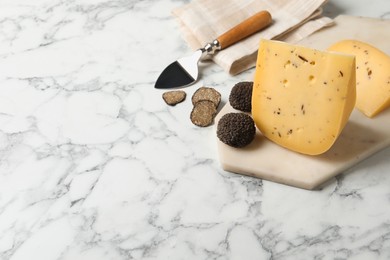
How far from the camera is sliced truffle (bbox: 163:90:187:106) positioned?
1.00 meters

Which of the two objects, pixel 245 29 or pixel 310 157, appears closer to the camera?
pixel 310 157

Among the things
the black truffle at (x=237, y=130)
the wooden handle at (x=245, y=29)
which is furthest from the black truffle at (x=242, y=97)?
the wooden handle at (x=245, y=29)

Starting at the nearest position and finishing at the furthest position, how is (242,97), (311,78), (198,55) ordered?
(311,78) → (242,97) → (198,55)

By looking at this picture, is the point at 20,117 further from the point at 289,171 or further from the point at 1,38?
the point at 289,171

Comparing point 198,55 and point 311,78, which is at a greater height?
point 311,78

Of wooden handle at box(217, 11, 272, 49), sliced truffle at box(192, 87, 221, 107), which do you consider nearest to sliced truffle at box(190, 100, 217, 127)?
sliced truffle at box(192, 87, 221, 107)

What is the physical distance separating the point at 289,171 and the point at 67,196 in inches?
13.5

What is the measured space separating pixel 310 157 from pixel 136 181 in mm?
271

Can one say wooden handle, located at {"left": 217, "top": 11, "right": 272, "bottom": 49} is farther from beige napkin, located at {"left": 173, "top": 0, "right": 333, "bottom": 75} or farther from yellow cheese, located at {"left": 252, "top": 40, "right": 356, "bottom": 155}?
yellow cheese, located at {"left": 252, "top": 40, "right": 356, "bottom": 155}

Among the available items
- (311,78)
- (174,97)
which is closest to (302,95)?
(311,78)

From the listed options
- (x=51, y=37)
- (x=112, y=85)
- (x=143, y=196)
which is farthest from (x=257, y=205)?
(x=51, y=37)

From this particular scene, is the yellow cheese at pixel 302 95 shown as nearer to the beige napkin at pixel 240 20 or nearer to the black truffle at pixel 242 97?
the black truffle at pixel 242 97

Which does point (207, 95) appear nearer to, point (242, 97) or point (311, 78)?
point (242, 97)

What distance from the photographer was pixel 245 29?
107 cm
